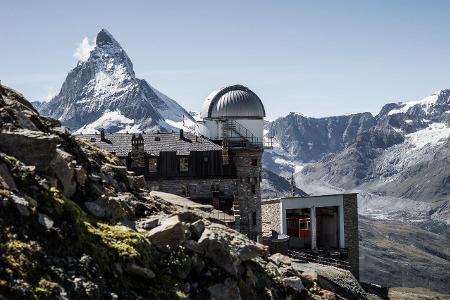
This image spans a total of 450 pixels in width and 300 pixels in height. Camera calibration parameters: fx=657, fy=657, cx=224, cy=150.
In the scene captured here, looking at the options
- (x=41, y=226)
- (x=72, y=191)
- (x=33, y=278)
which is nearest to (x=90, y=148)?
(x=72, y=191)

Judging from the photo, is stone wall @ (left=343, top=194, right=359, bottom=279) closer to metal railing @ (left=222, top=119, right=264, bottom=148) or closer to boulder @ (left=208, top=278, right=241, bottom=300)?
metal railing @ (left=222, top=119, right=264, bottom=148)

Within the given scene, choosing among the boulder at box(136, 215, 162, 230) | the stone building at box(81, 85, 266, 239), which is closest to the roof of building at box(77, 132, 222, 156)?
the stone building at box(81, 85, 266, 239)

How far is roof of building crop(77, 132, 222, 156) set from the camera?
6117cm

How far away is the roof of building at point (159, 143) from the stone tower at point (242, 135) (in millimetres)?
1999

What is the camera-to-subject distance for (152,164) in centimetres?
6016

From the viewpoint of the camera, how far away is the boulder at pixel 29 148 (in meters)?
19.0

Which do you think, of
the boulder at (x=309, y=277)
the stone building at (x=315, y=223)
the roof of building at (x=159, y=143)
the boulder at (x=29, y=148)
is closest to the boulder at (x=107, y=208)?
the boulder at (x=29, y=148)

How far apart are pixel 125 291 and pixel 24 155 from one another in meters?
5.05

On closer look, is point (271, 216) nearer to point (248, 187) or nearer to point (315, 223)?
point (315, 223)

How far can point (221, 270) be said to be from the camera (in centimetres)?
2127

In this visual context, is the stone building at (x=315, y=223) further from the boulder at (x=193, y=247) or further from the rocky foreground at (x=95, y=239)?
the boulder at (x=193, y=247)

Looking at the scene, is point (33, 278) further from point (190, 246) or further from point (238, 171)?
point (238, 171)

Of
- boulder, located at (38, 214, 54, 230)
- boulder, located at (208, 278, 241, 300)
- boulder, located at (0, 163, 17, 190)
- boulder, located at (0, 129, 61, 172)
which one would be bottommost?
boulder, located at (208, 278, 241, 300)

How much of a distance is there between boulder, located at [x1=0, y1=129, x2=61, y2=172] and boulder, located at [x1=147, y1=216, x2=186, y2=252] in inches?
155
